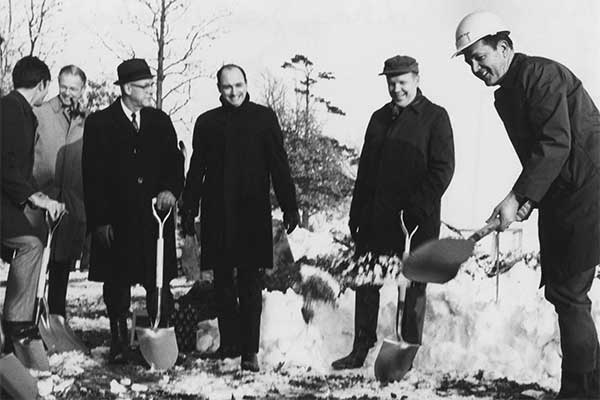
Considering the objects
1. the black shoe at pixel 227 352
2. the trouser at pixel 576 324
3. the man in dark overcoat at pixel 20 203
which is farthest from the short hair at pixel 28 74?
the trouser at pixel 576 324

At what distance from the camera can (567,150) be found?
4.38 meters

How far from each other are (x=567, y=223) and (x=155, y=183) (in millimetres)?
2181

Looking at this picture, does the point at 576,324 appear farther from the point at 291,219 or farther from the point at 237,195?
the point at 237,195

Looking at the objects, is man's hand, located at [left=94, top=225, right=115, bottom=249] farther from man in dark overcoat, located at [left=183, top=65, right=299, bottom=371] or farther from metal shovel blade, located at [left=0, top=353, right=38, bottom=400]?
metal shovel blade, located at [left=0, top=353, right=38, bottom=400]

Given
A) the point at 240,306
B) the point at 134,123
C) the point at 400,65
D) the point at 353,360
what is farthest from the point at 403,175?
the point at 134,123

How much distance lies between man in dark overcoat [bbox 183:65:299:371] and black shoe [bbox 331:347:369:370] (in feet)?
1.47

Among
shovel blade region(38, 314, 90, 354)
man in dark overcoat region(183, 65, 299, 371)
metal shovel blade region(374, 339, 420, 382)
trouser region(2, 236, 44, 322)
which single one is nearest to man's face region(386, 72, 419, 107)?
man in dark overcoat region(183, 65, 299, 371)

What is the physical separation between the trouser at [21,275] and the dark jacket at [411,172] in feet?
5.59

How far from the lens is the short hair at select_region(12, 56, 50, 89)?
5301 millimetres

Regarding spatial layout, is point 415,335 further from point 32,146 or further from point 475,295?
point 32,146

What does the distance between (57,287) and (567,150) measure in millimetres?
2899

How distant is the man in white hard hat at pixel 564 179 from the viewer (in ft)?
14.6

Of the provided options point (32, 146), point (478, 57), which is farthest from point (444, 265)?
point (32, 146)

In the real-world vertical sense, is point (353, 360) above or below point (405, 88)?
below
